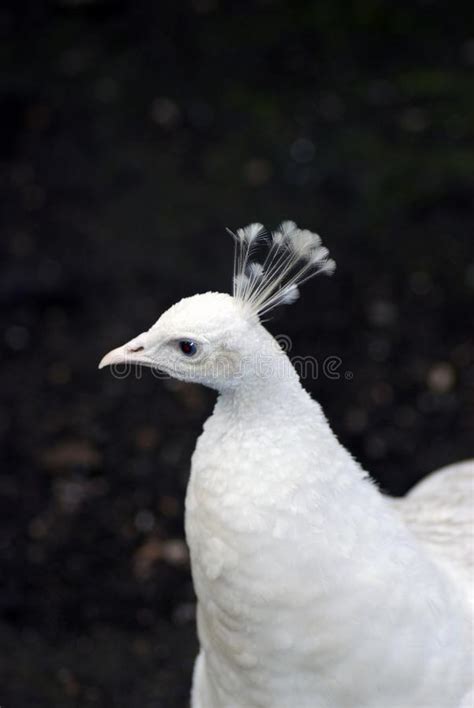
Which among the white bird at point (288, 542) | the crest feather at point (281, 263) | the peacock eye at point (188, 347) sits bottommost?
the white bird at point (288, 542)

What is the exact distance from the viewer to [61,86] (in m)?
4.71

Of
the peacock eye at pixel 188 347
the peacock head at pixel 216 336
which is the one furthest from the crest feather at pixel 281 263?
the peacock eye at pixel 188 347

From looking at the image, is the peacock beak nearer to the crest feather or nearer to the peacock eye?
the peacock eye

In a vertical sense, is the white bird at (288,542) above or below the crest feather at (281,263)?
below

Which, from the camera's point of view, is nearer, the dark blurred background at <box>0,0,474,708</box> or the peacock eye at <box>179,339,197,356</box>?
the peacock eye at <box>179,339,197,356</box>

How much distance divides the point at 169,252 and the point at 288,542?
248 cm

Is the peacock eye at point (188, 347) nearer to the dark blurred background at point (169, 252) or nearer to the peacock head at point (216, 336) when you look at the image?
the peacock head at point (216, 336)

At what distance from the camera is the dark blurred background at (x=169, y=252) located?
288 centimetres

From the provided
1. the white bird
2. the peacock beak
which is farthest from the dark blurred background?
the peacock beak

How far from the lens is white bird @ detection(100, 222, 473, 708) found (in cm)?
159

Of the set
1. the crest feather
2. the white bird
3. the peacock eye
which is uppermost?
the crest feather

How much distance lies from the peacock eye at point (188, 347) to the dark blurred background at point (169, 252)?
52.0 inches

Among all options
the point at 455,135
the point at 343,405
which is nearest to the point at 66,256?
the point at 343,405

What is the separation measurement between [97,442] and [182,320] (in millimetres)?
1777
